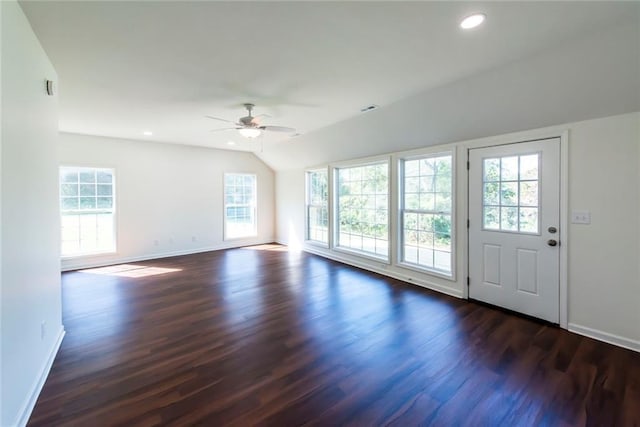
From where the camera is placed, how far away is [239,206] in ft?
24.3

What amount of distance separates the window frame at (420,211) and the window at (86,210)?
5.47m

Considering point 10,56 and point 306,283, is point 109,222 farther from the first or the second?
point 10,56

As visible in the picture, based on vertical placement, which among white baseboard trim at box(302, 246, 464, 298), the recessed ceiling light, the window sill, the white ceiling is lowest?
white baseboard trim at box(302, 246, 464, 298)

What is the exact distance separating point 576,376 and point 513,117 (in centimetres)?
245

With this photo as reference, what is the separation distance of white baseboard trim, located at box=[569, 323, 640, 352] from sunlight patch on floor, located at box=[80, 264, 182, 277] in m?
5.68

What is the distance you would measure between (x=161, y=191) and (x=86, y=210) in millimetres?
1321

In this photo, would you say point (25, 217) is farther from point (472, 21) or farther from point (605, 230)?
point (605, 230)

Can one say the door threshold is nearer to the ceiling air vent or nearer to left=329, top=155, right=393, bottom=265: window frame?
left=329, top=155, right=393, bottom=265: window frame

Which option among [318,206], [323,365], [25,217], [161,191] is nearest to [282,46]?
[25,217]

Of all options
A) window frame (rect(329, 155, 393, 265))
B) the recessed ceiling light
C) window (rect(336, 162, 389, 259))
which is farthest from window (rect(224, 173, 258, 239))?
the recessed ceiling light

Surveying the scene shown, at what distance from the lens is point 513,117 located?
119 inches

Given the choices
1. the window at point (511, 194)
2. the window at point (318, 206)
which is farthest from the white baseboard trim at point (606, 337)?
the window at point (318, 206)

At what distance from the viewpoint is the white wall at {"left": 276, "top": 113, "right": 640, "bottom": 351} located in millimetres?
2482

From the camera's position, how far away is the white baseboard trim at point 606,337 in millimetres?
2480
